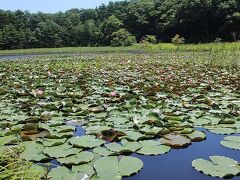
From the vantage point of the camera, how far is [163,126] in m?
3.28

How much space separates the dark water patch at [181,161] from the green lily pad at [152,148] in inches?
2.0

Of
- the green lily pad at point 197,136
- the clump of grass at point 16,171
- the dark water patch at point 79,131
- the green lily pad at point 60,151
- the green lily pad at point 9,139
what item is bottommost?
the dark water patch at point 79,131

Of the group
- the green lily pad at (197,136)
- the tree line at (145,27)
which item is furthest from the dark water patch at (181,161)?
the tree line at (145,27)

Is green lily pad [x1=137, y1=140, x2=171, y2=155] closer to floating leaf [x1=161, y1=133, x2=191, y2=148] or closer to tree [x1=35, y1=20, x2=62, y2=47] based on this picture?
floating leaf [x1=161, y1=133, x2=191, y2=148]

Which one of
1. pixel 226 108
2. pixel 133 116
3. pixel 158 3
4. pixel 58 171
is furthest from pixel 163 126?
pixel 158 3

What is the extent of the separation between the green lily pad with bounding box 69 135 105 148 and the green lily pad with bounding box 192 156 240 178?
831 mm

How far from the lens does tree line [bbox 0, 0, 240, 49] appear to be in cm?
3825

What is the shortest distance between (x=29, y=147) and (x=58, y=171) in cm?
58

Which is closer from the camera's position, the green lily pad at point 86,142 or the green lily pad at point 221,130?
the green lily pad at point 86,142

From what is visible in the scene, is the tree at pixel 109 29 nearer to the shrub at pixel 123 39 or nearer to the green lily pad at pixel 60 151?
the shrub at pixel 123 39

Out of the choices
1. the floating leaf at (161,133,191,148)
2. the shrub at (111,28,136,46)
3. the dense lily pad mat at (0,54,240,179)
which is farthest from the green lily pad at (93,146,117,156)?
the shrub at (111,28,136,46)

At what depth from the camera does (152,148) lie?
2676 mm

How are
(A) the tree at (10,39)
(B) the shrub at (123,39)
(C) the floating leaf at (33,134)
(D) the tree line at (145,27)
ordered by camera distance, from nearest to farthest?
Answer: 1. (C) the floating leaf at (33,134)
2. (D) the tree line at (145,27)
3. (B) the shrub at (123,39)
4. (A) the tree at (10,39)

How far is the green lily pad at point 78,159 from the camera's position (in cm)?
234
